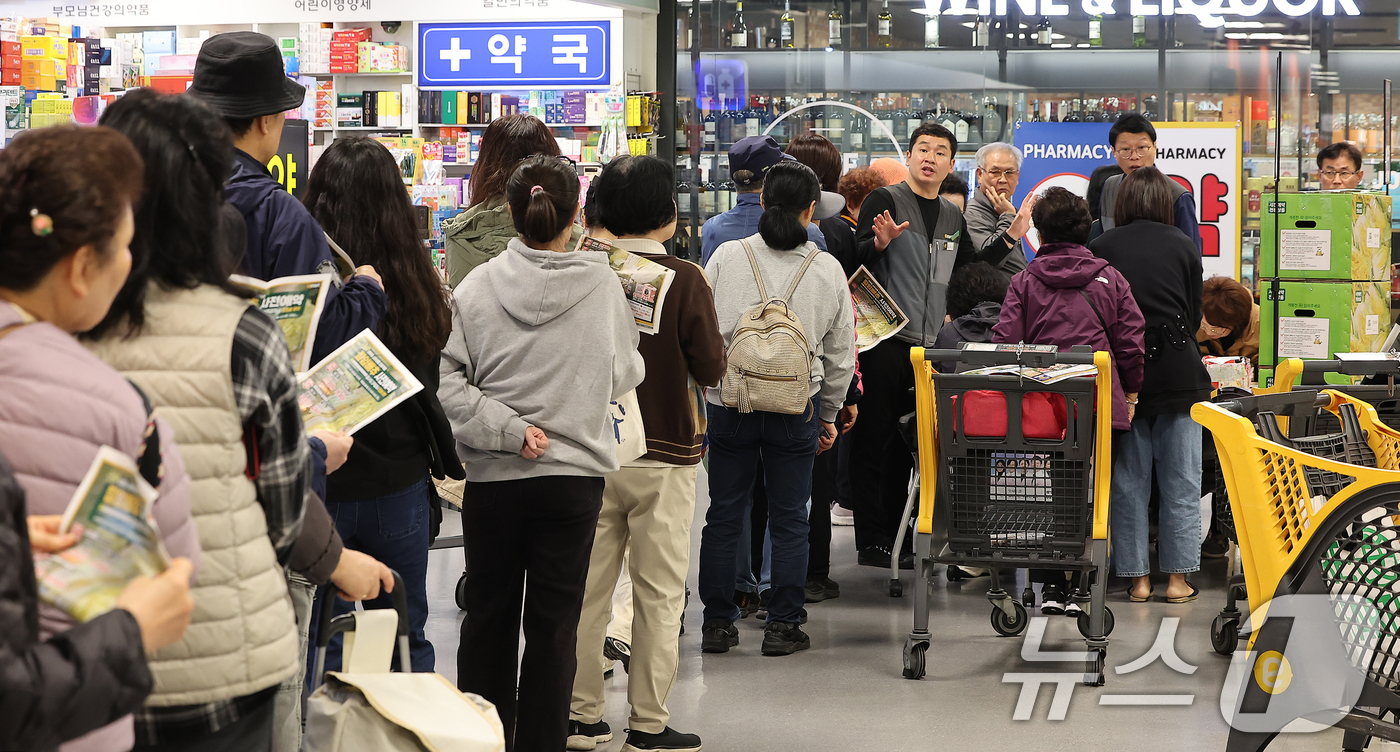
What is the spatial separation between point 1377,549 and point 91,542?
7.52 ft

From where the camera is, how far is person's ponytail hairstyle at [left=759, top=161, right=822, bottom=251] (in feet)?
13.5

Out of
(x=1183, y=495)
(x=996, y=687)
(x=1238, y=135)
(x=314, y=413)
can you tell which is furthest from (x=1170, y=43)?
(x=314, y=413)

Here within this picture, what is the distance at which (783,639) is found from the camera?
4.25 metres

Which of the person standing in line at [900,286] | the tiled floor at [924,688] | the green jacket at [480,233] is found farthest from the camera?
the person standing in line at [900,286]

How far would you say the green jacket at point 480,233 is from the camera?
359cm

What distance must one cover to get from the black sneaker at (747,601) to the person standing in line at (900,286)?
82 cm

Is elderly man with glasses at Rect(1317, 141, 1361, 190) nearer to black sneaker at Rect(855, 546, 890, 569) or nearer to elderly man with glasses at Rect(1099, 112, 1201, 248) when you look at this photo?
elderly man with glasses at Rect(1099, 112, 1201, 248)

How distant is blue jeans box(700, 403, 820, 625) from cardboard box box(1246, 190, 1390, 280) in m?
3.67

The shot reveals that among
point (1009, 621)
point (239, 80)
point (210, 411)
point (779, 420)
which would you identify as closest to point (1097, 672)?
point (1009, 621)

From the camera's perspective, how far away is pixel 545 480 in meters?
2.82

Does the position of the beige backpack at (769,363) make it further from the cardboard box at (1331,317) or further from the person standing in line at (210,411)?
the cardboard box at (1331,317)

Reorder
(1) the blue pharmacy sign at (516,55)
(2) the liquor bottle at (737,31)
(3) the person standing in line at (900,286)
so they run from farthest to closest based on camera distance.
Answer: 1. (1) the blue pharmacy sign at (516,55)
2. (2) the liquor bottle at (737,31)
3. (3) the person standing in line at (900,286)

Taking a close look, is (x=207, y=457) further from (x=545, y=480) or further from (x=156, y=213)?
(x=545, y=480)

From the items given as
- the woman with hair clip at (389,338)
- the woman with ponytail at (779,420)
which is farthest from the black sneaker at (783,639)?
the woman with hair clip at (389,338)
